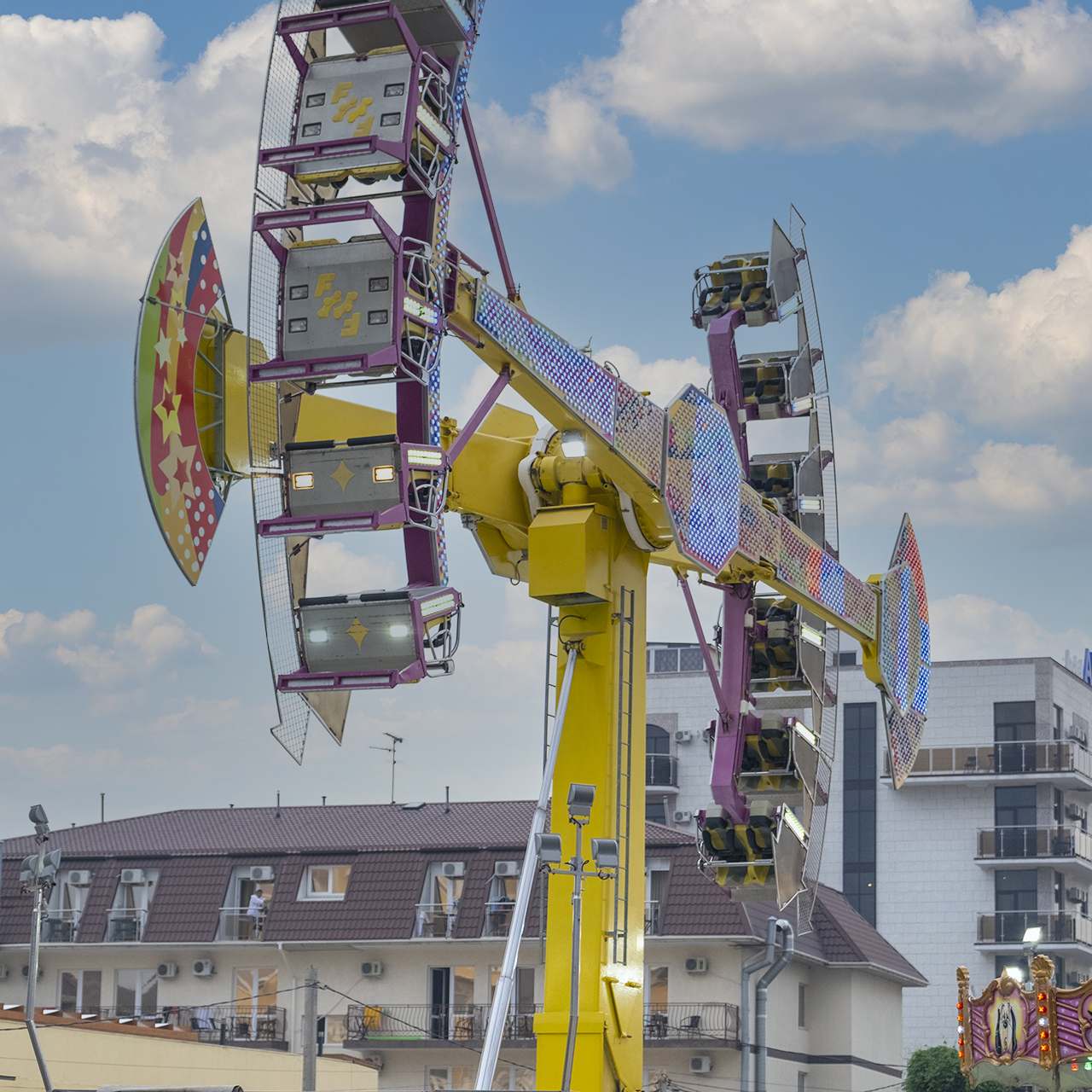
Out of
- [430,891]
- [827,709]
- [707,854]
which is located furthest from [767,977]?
[430,891]

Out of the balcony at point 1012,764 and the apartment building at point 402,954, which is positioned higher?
the balcony at point 1012,764

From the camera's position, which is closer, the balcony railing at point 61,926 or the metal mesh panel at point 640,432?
the metal mesh panel at point 640,432

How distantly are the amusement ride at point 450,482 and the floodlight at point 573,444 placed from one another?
0.03 m

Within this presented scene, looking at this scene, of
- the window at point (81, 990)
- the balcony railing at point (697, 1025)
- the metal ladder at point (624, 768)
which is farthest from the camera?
the window at point (81, 990)

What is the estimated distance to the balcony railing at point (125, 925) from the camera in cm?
4041

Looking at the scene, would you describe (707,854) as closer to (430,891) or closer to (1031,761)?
(430,891)

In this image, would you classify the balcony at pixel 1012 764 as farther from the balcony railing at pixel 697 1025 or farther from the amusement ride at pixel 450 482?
the amusement ride at pixel 450 482

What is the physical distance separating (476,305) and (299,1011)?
28575 mm

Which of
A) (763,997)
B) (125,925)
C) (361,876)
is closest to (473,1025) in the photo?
(361,876)

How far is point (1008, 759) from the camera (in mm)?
55312

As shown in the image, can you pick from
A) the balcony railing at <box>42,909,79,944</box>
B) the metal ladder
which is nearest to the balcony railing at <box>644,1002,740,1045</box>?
the balcony railing at <box>42,909,79,944</box>

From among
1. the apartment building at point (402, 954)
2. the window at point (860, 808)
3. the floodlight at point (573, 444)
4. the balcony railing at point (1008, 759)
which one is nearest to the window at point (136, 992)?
the apartment building at point (402, 954)

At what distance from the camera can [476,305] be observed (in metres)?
13.2

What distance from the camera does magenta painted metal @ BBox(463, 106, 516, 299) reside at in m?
14.1
